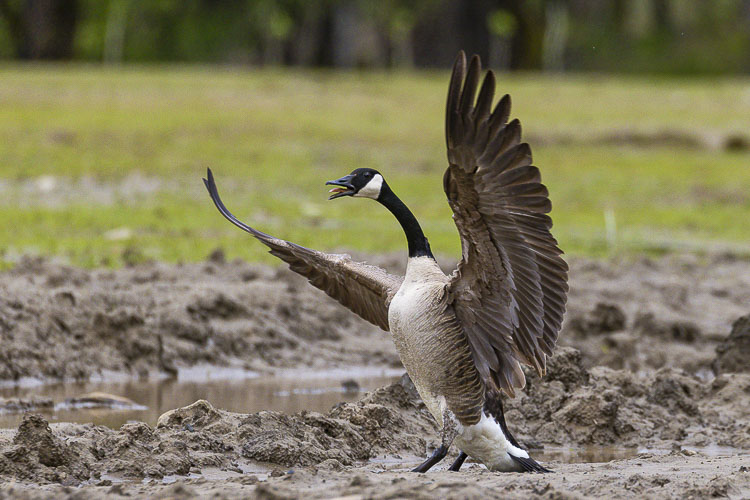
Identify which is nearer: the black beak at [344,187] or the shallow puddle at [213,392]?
the black beak at [344,187]

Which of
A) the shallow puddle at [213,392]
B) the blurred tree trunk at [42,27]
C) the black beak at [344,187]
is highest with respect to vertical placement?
the blurred tree trunk at [42,27]

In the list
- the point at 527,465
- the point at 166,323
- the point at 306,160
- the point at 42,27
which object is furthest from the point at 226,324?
the point at 42,27

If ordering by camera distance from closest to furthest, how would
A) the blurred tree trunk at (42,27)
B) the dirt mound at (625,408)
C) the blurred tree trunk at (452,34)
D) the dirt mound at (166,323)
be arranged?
the dirt mound at (625,408) < the dirt mound at (166,323) < the blurred tree trunk at (42,27) < the blurred tree trunk at (452,34)

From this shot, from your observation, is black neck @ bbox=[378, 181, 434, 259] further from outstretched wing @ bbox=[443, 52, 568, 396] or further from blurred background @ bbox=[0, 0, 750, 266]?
blurred background @ bbox=[0, 0, 750, 266]

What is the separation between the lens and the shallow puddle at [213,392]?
7906mm

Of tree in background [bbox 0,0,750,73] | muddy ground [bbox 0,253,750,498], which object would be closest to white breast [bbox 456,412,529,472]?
muddy ground [bbox 0,253,750,498]

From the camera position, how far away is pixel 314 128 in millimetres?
26109

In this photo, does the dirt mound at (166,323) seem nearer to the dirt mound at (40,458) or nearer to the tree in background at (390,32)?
the dirt mound at (40,458)

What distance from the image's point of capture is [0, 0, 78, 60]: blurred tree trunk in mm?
47656

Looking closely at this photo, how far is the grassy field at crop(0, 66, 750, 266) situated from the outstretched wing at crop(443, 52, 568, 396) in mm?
7063

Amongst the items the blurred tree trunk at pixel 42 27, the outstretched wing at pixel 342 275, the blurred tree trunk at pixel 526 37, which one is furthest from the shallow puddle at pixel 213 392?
the blurred tree trunk at pixel 526 37

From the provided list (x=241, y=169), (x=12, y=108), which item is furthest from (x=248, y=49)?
(x=241, y=169)

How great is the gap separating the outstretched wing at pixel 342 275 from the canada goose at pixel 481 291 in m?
0.42

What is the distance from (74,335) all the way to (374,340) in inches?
106
